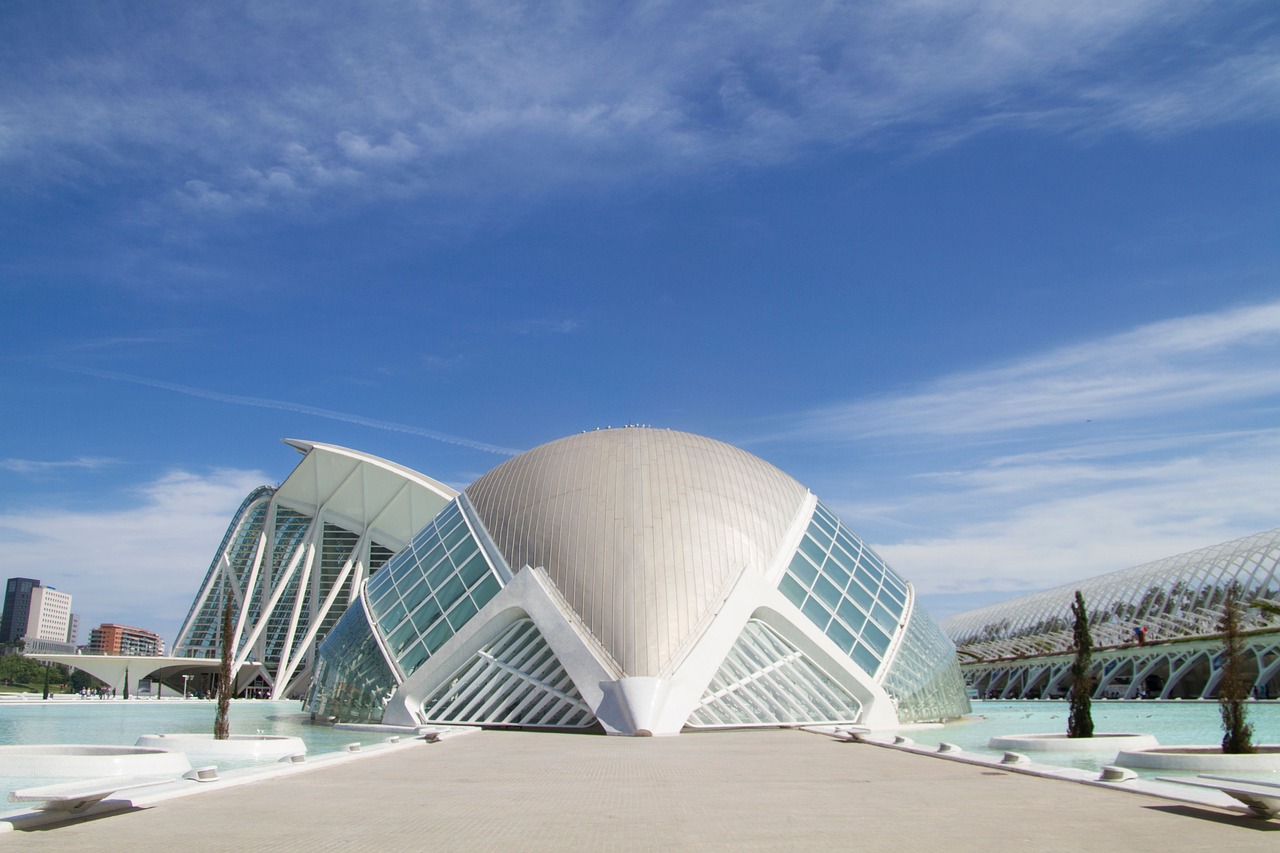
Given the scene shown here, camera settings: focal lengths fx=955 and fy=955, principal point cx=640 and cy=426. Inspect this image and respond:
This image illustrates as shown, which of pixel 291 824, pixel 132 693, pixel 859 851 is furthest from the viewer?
pixel 132 693

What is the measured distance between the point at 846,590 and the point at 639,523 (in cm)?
593

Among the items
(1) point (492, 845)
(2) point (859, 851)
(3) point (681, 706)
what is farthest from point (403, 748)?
(2) point (859, 851)

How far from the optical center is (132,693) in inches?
2857

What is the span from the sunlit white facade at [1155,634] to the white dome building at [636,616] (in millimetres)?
33179

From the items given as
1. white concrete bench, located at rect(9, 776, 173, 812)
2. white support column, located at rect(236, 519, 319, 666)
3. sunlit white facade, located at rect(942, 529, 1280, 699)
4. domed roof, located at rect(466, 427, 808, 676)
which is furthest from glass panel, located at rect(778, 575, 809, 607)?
white support column, located at rect(236, 519, 319, 666)

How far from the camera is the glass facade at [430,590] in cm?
2408

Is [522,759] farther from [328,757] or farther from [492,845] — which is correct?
[492,845]

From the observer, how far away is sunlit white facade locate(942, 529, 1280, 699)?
56.3 meters

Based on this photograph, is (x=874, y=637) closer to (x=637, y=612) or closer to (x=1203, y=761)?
(x=637, y=612)

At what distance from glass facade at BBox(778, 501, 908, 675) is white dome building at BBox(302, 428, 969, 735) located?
0.22ft

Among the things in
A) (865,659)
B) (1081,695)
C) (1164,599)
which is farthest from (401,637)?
(1164,599)

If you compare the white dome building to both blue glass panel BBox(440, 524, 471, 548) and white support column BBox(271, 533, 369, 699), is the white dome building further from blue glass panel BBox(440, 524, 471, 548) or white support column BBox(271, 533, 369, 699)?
white support column BBox(271, 533, 369, 699)

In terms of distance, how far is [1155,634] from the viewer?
67562 millimetres

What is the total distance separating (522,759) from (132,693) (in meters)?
70.4
